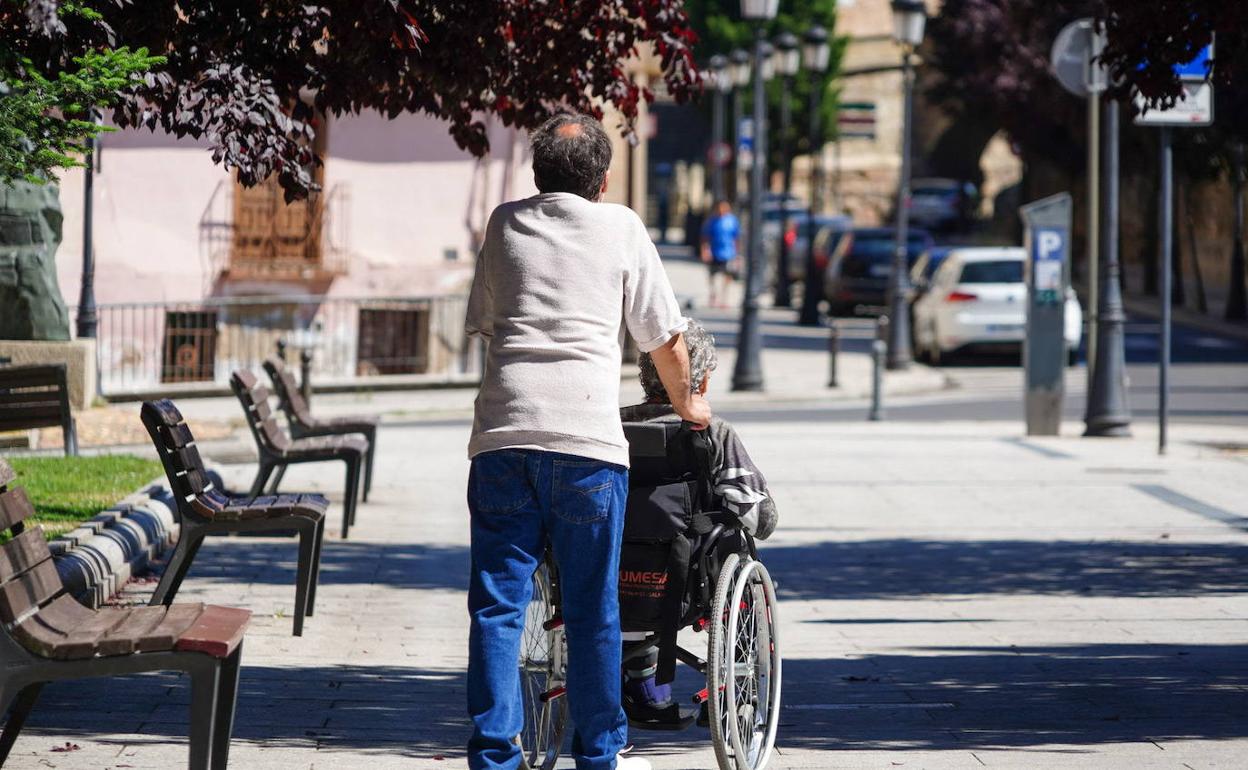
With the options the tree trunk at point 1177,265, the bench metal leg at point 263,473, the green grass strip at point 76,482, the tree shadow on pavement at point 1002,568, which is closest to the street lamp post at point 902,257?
the tree trunk at point 1177,265

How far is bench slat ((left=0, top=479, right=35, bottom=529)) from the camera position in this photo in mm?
5262

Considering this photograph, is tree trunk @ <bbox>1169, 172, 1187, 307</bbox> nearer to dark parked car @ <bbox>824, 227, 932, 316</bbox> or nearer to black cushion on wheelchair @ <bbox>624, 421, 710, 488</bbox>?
dark parked car @ <bbox>824, 227, 932, 316</bbox>

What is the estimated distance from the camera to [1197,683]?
→ 24.4ft

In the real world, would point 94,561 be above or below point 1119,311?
below

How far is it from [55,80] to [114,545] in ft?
9.05

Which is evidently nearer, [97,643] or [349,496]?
[97,643]

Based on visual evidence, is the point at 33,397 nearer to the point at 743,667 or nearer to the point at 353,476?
the point at 353,476

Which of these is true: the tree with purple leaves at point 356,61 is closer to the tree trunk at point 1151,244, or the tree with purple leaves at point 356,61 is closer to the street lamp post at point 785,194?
the street lamp post at point 785,194

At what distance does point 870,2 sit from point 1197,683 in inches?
3479

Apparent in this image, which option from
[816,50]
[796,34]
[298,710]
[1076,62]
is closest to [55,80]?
[298,710]

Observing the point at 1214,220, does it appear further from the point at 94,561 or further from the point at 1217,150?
the point at 94,561

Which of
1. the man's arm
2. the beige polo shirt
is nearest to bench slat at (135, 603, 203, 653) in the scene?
the beige polo shirt

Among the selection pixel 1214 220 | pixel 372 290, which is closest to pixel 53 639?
pixel 372 290

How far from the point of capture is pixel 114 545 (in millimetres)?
9125
